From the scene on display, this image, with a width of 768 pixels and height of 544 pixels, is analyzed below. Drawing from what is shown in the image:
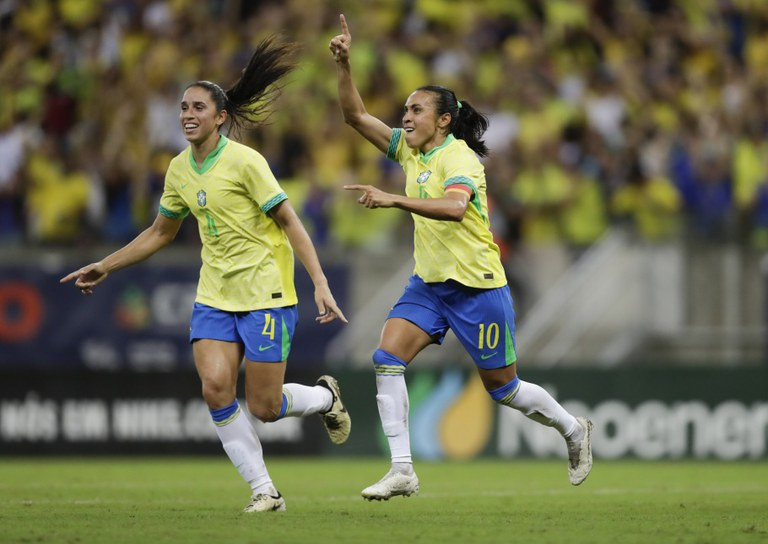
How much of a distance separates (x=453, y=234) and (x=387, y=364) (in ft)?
2.90

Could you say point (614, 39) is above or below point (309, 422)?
above

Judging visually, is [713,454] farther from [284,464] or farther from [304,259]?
[304,259]

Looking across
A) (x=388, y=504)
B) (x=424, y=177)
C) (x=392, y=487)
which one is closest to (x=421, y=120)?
(x=424, y=177)

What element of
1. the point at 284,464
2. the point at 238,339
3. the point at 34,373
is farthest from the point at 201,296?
the point at 34,373

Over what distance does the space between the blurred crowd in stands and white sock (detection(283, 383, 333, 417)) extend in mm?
5855

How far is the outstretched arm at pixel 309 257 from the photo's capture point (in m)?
7.64

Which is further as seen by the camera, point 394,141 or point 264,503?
point 394,141

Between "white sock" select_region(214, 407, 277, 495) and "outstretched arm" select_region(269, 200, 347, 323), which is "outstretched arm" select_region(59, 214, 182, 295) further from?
"white sock" select_region(214, 407, 277, 495)

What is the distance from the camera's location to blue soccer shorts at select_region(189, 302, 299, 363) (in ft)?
25.8

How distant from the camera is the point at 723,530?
732 centimetres

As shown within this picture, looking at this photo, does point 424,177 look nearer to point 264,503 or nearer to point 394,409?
point 394,409

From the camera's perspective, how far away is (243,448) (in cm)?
793

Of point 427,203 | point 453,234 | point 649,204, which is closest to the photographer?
point 427,203

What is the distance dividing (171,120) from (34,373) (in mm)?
3552
